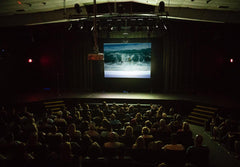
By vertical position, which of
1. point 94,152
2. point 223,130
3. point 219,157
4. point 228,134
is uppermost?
point 94,152

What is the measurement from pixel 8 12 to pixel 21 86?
5807 millimetres

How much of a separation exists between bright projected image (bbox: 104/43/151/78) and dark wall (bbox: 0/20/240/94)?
417 millimetres

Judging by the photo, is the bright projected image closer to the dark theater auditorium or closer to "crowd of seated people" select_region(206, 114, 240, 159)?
the dark theater auditorium

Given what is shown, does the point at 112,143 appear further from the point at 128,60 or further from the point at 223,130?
the point at 128,60

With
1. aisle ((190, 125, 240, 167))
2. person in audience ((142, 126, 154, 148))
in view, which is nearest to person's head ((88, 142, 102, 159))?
person in audience ((142, 126, 154, 148))

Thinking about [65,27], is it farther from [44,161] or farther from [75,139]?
[44,161]

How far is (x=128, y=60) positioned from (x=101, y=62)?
6.30ft

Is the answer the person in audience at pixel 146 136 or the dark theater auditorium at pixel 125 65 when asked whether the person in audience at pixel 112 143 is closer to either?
the person in audience at pixel 146 136

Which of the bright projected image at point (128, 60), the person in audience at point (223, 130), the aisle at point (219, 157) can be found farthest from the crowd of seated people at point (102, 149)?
the bright projected image at point (128, 60)

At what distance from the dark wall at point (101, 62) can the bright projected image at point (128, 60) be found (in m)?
0.42

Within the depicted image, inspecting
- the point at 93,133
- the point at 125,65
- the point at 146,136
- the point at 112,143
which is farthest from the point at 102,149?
the point at 125,65

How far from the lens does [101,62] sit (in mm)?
14188

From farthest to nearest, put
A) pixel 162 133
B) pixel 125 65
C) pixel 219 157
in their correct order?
1. pixel 125 65
2. pixel 219 157
3. pixel 162 133

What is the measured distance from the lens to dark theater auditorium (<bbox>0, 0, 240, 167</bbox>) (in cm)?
820
